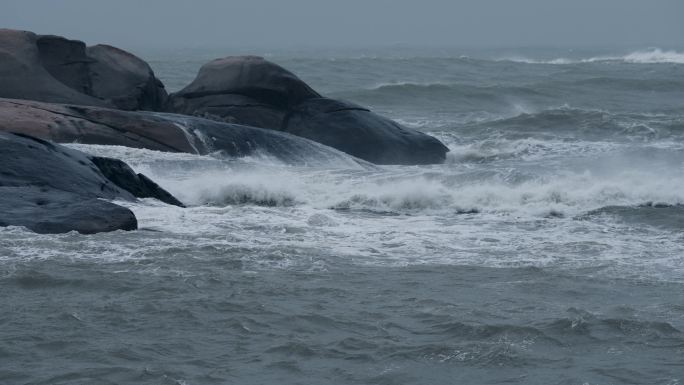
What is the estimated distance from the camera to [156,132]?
16938 mm

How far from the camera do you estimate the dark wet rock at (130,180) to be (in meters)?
14.1

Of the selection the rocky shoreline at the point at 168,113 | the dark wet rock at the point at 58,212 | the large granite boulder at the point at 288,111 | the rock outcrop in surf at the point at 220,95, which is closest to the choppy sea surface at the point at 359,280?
the dark wet rock at the point at 58,212

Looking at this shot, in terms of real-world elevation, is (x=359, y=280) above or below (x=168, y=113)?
below

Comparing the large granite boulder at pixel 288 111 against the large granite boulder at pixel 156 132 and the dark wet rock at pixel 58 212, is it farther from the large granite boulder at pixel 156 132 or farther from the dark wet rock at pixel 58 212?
the dark wet rock at pixel 58 212

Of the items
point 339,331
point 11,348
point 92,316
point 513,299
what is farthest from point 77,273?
point 513,299

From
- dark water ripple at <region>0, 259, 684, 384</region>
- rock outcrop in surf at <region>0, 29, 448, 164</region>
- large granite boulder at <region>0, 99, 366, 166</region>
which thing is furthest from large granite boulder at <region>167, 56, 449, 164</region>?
dark water ripple at <region>0, 259, 684, 384</region>

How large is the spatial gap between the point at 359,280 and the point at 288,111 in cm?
973

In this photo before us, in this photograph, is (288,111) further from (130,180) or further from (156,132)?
(130,180)

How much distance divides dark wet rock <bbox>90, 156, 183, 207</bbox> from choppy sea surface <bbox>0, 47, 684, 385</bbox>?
A: 1.54 ft

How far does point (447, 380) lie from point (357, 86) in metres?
34.0

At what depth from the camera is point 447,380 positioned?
8000 mm

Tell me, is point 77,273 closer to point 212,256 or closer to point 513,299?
point 212,256

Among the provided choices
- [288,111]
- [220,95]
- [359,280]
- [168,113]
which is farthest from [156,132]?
[359,280]

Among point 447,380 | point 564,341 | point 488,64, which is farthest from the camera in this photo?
point 488,64
